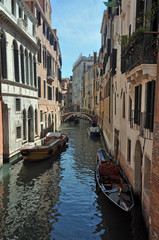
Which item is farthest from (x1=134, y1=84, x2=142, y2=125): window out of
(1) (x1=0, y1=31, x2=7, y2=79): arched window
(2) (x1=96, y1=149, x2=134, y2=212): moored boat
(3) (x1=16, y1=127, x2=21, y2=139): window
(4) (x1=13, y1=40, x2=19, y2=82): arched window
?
(3) (x1=16, y1=127, x2=21, y2=139): window

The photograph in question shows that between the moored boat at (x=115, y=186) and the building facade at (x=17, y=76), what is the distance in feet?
23.2

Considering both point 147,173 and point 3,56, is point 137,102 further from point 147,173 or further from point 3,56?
point 3,56

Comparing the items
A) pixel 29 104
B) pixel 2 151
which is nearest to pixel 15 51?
pixel 29 104

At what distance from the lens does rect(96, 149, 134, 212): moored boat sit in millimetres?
7082

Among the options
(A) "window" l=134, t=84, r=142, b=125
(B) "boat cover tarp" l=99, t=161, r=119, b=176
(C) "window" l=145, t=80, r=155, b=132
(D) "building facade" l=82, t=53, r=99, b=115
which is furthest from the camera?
(D) "building facade" l=82, t=53, r=99, b=115

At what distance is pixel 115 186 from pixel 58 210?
2629 millimetres

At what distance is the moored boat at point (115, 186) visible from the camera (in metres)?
7.08

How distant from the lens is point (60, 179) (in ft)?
37.0

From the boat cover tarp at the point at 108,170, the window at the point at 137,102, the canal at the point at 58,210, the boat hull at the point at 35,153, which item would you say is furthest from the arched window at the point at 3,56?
the window at the point at 137,102

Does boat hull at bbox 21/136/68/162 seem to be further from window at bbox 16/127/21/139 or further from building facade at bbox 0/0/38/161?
window at bbox 16/127/21/139

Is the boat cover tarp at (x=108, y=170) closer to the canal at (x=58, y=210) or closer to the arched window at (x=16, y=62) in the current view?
the canal at (x=58, y=210)

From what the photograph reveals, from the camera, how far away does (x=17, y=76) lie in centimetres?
1459

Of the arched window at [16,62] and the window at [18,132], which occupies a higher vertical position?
the arched window at [16,62]

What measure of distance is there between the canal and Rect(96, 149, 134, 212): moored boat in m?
0.60
